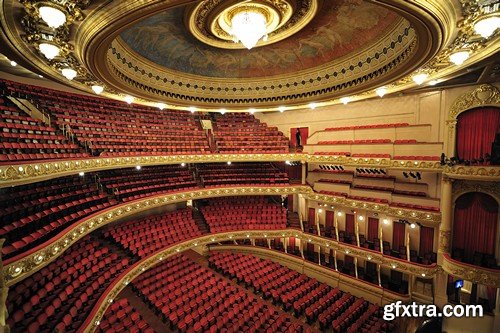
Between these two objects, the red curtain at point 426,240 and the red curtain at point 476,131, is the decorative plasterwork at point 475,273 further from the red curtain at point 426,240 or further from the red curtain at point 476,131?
the red curtain at point 476,131

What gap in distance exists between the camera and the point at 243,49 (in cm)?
1102

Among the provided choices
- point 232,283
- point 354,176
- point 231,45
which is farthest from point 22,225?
point 354,176

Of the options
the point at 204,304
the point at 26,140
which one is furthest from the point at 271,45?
the point at 204,304

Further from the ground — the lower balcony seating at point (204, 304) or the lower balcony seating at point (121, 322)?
the lower balcony seating at point (121, 322)

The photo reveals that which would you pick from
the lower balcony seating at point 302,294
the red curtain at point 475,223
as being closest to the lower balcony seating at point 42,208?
the lower balcony seating at point 302,294

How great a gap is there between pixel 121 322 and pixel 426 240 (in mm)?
11916

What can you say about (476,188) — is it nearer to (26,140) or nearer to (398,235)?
(398,235)

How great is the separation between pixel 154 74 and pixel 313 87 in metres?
7.60

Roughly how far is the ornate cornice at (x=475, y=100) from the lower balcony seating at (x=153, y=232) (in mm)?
11641

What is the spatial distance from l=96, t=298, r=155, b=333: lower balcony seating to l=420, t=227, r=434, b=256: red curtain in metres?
11.0

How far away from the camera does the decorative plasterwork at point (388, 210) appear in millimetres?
9534

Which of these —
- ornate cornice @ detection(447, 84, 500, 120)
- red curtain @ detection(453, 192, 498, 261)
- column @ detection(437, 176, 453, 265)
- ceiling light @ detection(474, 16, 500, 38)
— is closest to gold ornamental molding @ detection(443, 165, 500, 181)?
column @ detection(437, 176, 453, 265)

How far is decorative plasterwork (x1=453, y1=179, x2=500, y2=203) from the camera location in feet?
28.0

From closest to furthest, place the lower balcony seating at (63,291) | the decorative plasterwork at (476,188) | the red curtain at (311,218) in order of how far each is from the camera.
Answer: the lower balcony seating at (63,291)
the decorative plasterwork at (476,188)
the red curtain at (311,218)
